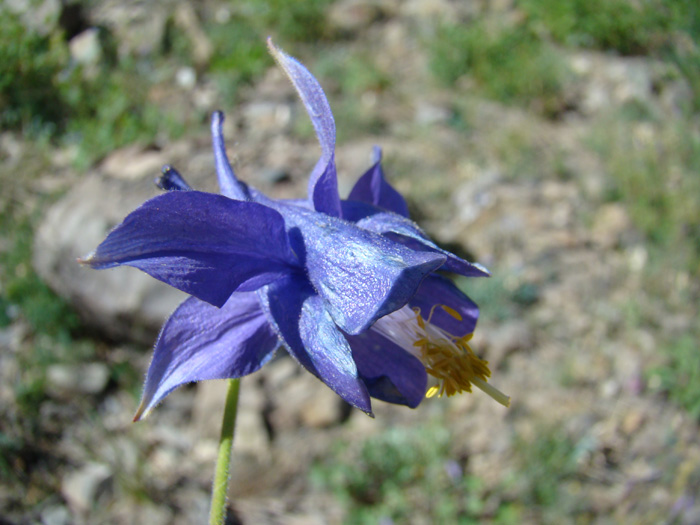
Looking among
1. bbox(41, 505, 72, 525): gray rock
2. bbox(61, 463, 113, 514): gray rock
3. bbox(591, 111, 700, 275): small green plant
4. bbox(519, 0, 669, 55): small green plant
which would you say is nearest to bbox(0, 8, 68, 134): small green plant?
bbox(61, 463, 113, 514): gray rock

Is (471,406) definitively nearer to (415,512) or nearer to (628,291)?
(415,512)

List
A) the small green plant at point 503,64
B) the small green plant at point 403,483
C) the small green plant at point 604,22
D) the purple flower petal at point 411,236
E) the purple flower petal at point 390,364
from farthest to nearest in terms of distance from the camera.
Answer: the small green plant at point 604,22 → the small green plant at point 503,64 → the small green plant at point 403,483 → the purple flower petal at point 390,364 → the purple flower petal at point 411,236

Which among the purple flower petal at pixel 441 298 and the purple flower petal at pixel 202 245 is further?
the purple flower petal at pixel 441 298

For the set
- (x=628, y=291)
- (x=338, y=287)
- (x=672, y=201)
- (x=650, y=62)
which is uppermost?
(x=338, y=287)

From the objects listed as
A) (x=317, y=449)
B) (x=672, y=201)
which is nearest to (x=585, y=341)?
(x=672, y=201)

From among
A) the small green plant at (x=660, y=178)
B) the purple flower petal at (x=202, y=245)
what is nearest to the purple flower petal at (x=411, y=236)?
the purple flower petal at (x=202, y=245)

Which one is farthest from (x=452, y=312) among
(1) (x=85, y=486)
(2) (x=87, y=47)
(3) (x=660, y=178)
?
(2) (x=87, y=47)

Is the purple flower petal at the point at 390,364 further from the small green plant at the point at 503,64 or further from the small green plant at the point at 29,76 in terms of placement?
the small green plant at the point at 503,64

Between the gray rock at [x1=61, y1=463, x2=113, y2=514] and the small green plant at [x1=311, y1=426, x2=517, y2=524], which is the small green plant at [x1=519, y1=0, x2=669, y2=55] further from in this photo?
the gray rock at [x1=61, y1=463, x2=113, y2=514]
